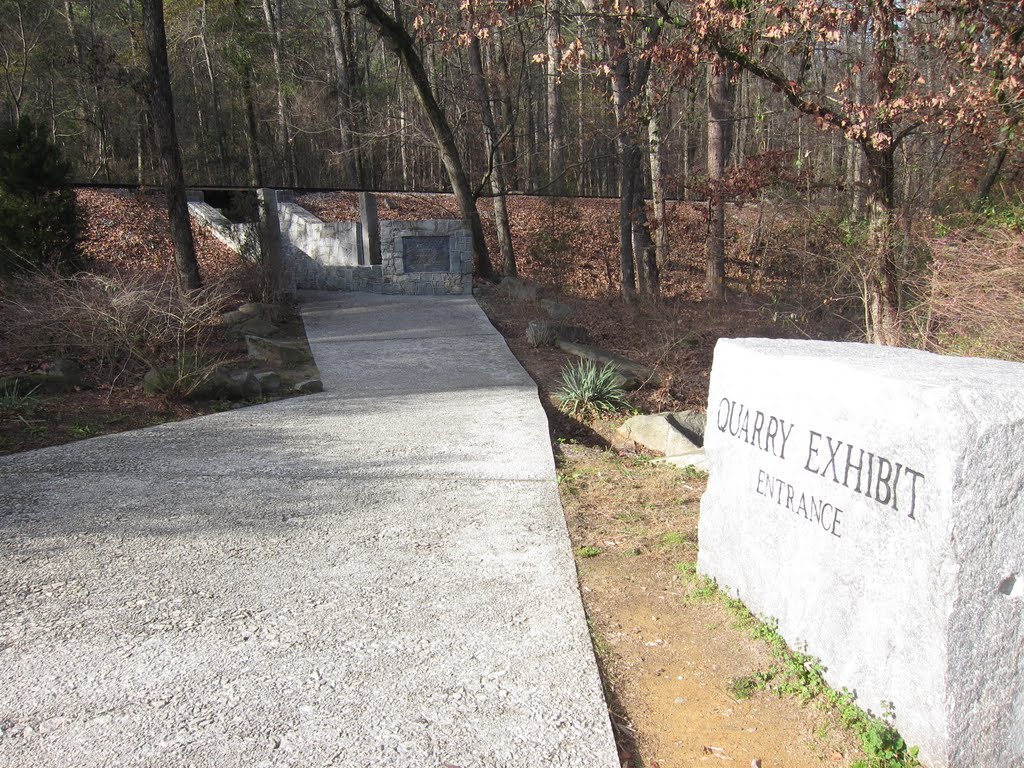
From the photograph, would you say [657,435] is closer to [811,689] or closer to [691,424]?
[691,424]

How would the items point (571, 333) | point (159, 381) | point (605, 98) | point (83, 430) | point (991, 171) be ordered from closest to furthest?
point (83, 430), point (159, 381), point (571, 333), point (991, 171), point (605, 98)

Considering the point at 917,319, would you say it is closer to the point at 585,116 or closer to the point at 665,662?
the point at 665,662

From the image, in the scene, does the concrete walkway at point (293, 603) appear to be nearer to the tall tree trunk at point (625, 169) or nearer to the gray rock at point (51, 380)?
the gray rock at point (51, 380)

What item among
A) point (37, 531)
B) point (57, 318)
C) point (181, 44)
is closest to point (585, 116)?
point (181, 44)

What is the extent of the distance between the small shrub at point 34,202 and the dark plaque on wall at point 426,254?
18.7ft

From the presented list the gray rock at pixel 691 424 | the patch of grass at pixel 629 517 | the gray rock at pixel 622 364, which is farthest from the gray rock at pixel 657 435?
the patch of grass at pixel 629 517

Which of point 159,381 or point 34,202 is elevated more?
point 34,202

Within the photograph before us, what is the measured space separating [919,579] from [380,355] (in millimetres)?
8522

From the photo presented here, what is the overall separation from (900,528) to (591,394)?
225 inches

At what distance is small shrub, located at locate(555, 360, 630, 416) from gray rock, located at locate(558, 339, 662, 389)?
0.44 m

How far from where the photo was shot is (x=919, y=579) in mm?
2703

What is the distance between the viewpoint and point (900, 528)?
2.79 m

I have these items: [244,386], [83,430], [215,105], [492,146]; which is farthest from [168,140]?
[215,105]

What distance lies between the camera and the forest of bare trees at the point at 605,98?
805 centimetres
